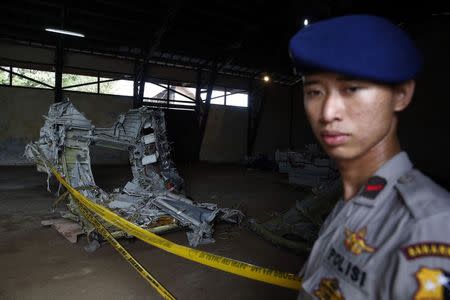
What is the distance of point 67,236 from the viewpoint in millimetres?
5059

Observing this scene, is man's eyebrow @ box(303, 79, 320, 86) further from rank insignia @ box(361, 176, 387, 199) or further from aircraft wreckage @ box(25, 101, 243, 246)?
aircraft wreckage @ box(25, 101, 243, 246)

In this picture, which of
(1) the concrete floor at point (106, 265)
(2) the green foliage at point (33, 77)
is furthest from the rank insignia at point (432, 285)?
(2) the green foliage at point (33, 77)

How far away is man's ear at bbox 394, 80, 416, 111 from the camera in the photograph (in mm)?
823

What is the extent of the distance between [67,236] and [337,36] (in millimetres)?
5568

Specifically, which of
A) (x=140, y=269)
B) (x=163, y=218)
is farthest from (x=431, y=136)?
(x=140, y=269)

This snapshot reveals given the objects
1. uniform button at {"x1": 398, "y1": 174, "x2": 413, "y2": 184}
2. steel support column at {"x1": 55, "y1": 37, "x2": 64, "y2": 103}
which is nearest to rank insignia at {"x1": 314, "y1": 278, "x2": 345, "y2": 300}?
uniform button at {"x1": 398, "y1": 174, "x2": 413, "y2": 184}

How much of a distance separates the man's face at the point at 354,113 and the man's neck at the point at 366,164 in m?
0.02

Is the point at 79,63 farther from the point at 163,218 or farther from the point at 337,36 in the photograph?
the point at 337,36

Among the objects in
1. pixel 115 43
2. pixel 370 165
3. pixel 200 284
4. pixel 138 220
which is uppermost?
pixel 115 43

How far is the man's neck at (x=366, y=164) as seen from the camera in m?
0.86

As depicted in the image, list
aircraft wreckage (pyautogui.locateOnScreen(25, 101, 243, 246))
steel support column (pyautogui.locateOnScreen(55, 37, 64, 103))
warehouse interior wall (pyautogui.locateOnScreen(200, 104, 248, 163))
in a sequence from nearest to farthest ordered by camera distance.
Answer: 1. aircraft wreckage (pyautogui.locateOnScreen(25, 101, 243, 246))
2. steel support column (pyautogui.locateOnScreen(55, 37, 64, 103))
3. warehouse interior wall (pyautogui.locateOnScreen(200, 104, 248, 163))

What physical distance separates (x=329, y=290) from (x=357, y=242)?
17 cm

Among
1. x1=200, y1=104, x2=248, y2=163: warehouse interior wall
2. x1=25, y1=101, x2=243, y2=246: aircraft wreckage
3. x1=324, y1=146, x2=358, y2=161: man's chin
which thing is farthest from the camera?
x1=200, y1=104, x2=248, y2=163: warehouse interior wall

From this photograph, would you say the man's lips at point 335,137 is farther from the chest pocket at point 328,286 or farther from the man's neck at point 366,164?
the chest pocket at point 328,286
